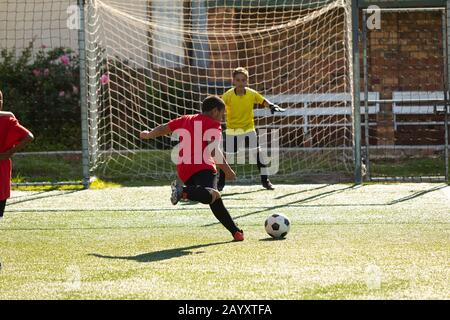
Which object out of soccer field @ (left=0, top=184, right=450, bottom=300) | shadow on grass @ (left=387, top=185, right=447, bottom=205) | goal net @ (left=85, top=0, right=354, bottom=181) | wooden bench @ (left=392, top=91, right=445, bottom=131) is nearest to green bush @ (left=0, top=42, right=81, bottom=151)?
goal net @ (left=85, top=0, right=354, bottom=181)

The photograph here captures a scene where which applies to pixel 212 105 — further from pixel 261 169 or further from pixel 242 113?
pixel 261 169

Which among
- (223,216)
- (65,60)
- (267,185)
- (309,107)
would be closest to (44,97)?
(65,60)

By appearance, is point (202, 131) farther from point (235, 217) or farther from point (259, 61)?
point (259, 61)

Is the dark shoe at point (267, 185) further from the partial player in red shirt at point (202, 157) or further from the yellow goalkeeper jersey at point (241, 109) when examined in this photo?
the partial player in red shirt at point (202, 157)

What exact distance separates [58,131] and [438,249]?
1099 cm

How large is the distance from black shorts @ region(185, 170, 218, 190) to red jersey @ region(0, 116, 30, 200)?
1.72 meters

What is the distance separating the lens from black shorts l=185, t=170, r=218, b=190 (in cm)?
861

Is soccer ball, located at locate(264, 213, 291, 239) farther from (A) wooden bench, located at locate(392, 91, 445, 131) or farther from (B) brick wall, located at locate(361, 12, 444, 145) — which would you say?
(B) brick wall, located at locate(361, 12, 444, 145)

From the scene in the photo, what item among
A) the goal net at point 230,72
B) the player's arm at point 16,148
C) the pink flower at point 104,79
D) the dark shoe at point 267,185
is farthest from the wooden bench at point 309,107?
the player's arm at point 16,148

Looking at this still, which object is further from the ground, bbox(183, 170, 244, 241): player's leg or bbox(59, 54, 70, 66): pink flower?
bbox(59, 54, 70, 66): pink flower

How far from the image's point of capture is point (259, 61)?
18.2 metres

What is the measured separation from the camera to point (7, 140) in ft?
24.3
